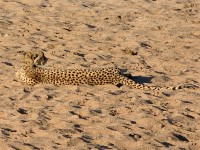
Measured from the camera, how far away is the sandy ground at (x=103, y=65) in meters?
6.08

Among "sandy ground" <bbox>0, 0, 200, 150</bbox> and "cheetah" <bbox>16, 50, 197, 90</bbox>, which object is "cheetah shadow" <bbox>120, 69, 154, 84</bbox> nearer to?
"sandy ground" <bbox>0, 0, 200, 150</bbox>

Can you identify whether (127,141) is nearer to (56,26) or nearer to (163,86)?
(163,86)

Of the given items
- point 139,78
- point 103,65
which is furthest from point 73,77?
point 103,65

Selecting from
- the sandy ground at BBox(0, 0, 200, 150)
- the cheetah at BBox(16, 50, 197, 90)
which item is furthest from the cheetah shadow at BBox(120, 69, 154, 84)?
the cheetah at BBox(16, 50, 197, 90)

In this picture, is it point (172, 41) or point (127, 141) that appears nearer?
point (127, 141)

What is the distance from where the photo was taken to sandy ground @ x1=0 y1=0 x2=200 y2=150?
20.0ft

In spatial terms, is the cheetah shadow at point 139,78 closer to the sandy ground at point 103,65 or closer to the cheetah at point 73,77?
the sandy ground at point 103,65

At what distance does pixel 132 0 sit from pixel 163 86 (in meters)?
4.83

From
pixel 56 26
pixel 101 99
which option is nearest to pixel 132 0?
pixel 56 26

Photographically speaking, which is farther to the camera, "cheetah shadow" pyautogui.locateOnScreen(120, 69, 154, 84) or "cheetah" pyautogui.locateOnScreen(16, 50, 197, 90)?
"cheetah shadow" pyautogui.locateOnScreen(120, 69, 154, 84)

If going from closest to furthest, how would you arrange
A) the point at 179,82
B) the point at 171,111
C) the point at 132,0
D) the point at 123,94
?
the point at 171,111, the point at 123,94, the point at 179,82, the point at 132,0

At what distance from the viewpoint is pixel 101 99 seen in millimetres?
7094

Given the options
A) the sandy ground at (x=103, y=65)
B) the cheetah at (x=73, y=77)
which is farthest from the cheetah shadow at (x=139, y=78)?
the cheetah at (x=73, y=77)

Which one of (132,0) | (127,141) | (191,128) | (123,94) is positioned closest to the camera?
(127,141)
